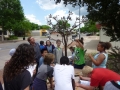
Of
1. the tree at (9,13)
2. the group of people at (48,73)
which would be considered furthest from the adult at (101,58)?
the tree at (9,13)

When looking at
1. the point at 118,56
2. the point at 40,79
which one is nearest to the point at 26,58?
the point at 40,79

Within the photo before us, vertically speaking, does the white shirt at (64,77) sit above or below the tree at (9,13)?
below

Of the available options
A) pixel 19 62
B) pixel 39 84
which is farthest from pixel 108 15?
pixel 19 62

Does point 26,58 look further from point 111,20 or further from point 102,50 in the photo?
point 111,20

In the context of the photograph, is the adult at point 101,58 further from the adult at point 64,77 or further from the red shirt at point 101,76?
the red shirt at point 101,76

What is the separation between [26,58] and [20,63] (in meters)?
0.09

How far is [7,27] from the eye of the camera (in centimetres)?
4094

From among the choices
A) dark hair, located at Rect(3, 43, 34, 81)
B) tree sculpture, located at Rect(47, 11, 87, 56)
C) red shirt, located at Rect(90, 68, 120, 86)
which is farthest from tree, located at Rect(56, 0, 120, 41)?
dark hair, located at Rect(3, 43, 34, 81)

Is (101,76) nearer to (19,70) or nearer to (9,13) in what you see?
(19,70)

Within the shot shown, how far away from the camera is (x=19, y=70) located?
2.30 m

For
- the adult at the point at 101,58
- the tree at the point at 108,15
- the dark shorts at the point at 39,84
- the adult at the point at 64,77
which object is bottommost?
the dark shorts at the point at 39,84

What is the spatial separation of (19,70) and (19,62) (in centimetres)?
10

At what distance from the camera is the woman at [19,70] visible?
7.50 ft

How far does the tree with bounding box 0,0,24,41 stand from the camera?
4059cm
